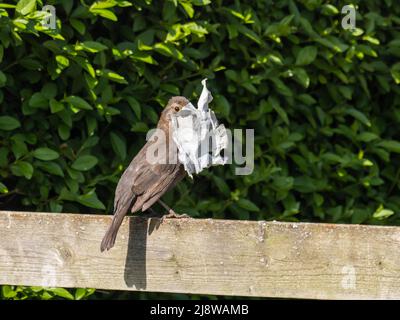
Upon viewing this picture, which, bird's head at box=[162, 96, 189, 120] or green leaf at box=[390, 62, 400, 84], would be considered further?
green leaf at box=[390, 62, 400, 84]

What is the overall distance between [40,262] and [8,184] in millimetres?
1306

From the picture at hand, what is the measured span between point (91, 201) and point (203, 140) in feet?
3.33

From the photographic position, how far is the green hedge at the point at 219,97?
4277mm

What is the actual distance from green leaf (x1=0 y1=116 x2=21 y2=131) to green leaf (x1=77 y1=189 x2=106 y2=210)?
1.63 ft

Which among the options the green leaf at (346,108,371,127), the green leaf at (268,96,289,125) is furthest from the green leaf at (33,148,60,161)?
the green leaf at (346,108,371,127)

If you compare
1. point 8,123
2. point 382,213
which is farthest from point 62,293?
point 382,213

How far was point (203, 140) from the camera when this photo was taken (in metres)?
3.51

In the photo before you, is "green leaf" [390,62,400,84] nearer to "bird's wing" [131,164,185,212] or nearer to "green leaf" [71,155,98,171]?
"bird's wing" [131,164,185,212]

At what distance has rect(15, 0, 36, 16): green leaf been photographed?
13.1ft

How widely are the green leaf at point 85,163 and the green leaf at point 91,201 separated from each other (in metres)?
0.13

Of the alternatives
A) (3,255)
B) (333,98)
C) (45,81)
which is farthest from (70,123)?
(333,98)

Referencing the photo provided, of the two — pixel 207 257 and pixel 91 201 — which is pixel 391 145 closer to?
pixel 91 201

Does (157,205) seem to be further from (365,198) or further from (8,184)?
(365,198)

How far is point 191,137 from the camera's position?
3.63m
